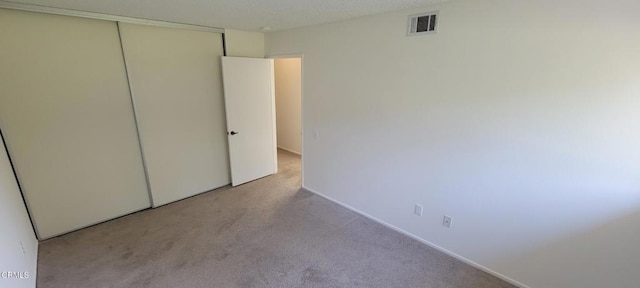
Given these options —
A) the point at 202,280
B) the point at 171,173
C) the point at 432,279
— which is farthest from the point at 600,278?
the point at 171,173

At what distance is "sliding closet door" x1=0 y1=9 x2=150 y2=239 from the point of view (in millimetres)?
2459

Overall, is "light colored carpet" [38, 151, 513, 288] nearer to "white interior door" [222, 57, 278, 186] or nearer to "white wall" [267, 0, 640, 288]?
"white wall" [267, 0, 640, 288]

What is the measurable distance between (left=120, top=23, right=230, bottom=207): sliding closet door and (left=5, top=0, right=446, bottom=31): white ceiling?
344 mm

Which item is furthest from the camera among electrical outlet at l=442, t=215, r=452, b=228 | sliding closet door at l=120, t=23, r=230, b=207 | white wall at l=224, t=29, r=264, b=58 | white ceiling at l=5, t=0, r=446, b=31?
white wall at l=224, t=29, r=264, b=58

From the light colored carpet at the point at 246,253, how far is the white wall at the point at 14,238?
0.59 ft

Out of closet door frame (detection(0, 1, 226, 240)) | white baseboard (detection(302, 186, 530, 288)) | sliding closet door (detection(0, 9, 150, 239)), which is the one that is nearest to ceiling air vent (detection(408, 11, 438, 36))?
white baseboard (detection(302, 186, 530, 288))

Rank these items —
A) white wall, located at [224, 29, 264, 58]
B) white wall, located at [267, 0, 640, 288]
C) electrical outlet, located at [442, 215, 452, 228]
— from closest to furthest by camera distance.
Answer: white wall, located at [267, 0, 640, 288] → electrical outlet, located at [442, 215, 452, 228] → white wall, located at [224, 29, 264, 58]

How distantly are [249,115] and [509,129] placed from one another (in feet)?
10.4

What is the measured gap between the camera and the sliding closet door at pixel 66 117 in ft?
8.07

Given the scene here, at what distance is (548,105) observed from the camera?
6.28ft

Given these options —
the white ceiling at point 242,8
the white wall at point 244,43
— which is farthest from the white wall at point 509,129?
the white wall at point 244,43

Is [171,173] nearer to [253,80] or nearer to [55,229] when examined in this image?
[55,229]

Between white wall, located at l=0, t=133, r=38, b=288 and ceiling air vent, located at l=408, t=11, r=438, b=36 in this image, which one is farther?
ceiling air vent, located at l=408, t=11, r=438, b=36

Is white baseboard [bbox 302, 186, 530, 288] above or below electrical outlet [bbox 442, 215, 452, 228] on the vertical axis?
below
